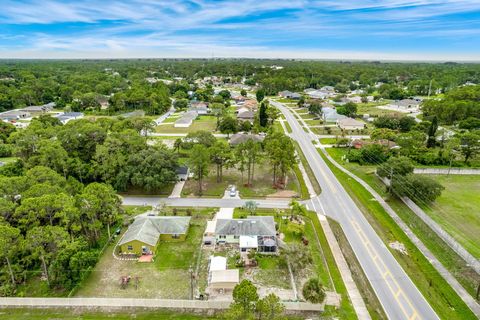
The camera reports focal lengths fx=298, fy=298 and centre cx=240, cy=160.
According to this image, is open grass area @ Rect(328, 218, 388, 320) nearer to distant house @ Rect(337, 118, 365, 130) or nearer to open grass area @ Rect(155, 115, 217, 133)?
distant house @ Rect(337, 118, 365, 130)

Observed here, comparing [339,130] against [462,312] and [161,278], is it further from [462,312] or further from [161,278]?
[161,278]

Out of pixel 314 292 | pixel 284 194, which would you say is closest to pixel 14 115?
pixel 284 194

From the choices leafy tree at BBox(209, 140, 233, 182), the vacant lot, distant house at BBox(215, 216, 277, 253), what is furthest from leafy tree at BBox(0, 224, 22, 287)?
leafy tree at BBox(209, 140, 233, 182)

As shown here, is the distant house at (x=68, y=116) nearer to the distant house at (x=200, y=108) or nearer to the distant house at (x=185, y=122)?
the distant house at (x=185, y=122)

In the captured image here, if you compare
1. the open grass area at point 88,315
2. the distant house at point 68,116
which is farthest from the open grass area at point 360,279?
the distant house at point 68,116

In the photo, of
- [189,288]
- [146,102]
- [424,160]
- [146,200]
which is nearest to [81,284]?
[189,288]

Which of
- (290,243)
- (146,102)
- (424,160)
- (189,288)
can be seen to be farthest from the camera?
(146,102)
